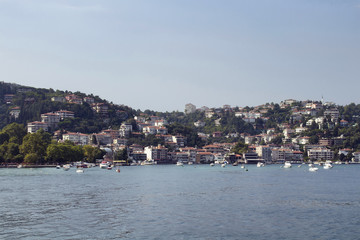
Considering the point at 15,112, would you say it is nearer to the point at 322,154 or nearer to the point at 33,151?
the point at 33,151

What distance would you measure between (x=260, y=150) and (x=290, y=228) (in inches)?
5988

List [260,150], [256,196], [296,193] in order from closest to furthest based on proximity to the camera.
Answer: [256,196]
[296,193]
[260,150]

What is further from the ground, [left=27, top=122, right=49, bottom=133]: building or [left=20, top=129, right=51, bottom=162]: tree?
[left=27, top=122, right=49, bottom=133]: building

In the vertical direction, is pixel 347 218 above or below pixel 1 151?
below

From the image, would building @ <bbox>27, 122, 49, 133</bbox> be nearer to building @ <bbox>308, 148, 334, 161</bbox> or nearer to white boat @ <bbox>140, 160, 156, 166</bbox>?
white boat @ <bbox>140, 160, 156, 166</bbox>

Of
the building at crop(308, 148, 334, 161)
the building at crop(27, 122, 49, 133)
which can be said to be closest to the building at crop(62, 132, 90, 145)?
the building at crop(27, 122, 49, 133)

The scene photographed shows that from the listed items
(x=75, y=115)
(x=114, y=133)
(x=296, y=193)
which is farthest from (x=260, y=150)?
(x=296, y=193)

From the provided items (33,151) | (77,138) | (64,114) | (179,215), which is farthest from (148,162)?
(179,215)

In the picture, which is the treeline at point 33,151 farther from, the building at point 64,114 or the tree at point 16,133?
the building at point 64,114

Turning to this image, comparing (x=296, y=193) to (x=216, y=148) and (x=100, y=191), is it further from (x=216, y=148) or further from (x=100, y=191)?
(x=216, y=148)

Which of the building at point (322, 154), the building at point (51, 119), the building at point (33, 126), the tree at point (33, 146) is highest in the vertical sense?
the building at point (51, 119)

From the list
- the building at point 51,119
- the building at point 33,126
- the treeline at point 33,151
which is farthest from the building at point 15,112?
the treeline at point 33,151

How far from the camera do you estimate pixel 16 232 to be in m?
24.7

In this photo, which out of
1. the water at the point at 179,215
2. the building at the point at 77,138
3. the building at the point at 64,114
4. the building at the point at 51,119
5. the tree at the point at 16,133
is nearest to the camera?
the water at the point at 179,215
